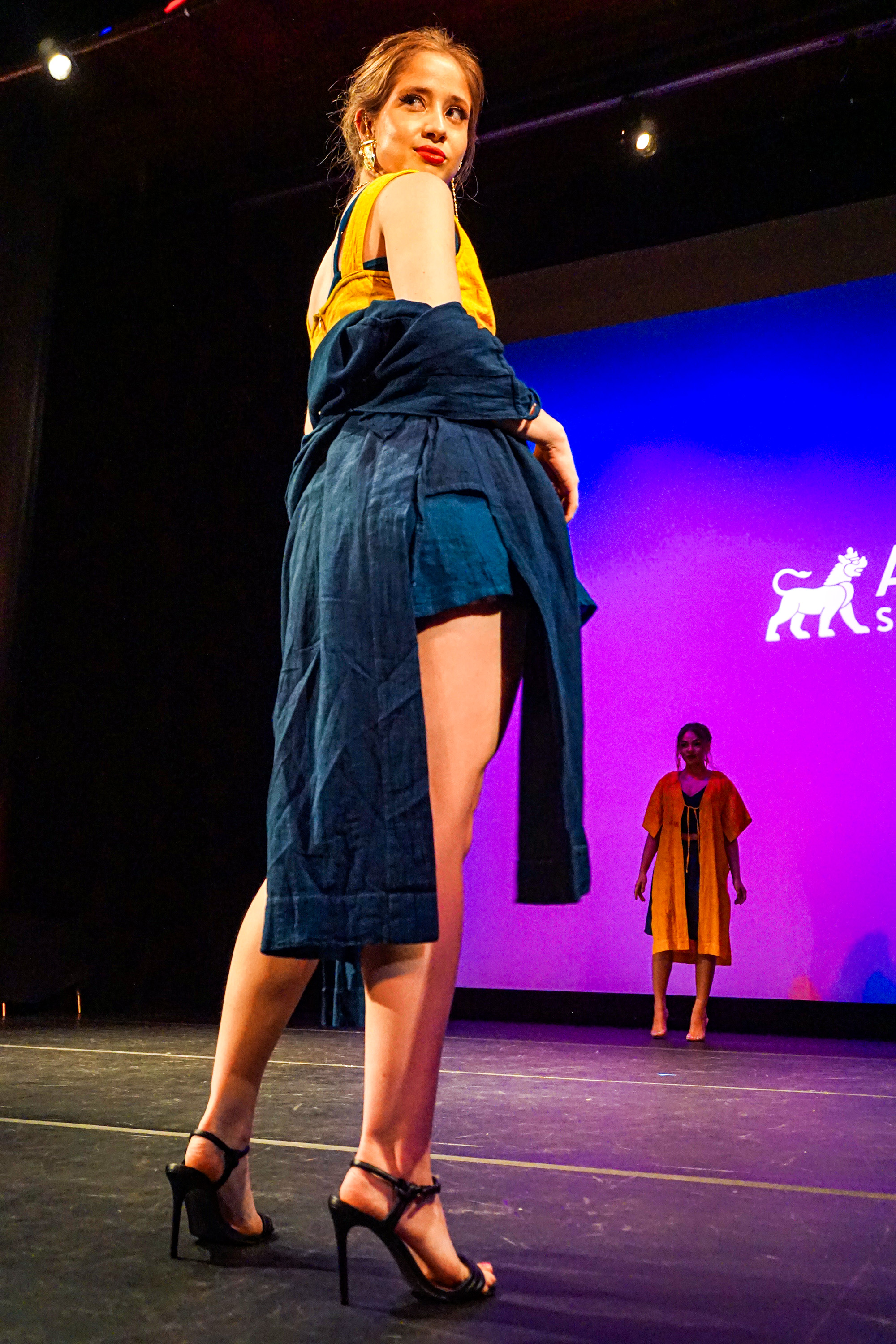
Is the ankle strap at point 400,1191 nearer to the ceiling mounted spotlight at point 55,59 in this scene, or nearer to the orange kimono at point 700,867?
the orange kimono at point 700,867

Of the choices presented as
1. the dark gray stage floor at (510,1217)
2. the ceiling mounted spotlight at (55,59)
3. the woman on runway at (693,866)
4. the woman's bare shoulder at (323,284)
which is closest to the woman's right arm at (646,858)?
the woman on runway at (693,866)

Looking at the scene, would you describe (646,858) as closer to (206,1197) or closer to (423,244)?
(206,1197)

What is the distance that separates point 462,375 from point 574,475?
7.0 inches

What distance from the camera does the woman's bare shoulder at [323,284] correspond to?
1292mm

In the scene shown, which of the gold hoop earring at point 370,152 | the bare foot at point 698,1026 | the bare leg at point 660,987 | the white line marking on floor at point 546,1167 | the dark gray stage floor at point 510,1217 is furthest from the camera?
the bare leg at point 660,987

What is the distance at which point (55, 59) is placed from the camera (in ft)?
14.1

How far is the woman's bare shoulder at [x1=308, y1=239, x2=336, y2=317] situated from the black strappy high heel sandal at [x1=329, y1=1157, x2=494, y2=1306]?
0.90m

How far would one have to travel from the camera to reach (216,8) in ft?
13.9

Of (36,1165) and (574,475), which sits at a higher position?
(574,475)

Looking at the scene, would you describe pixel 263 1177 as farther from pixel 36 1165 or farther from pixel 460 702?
pixel 460 702

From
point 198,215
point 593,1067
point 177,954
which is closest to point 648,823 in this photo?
point 593,1067

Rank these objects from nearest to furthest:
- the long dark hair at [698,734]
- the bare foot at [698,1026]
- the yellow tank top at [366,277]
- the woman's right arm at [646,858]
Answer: the yellow tank top at [366,277] < the bare foot at [698,1026] < the long dark hair at [698,734] < the woman's right arm at [646,858]

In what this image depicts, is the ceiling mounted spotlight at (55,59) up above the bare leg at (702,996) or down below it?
above

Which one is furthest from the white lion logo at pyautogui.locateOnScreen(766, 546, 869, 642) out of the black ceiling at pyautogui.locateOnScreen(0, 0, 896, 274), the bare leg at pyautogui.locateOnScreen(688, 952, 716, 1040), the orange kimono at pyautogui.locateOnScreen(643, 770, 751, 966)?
the black ceiling at pyautogui.locateOnScreen(0, 0, 896, 274)
